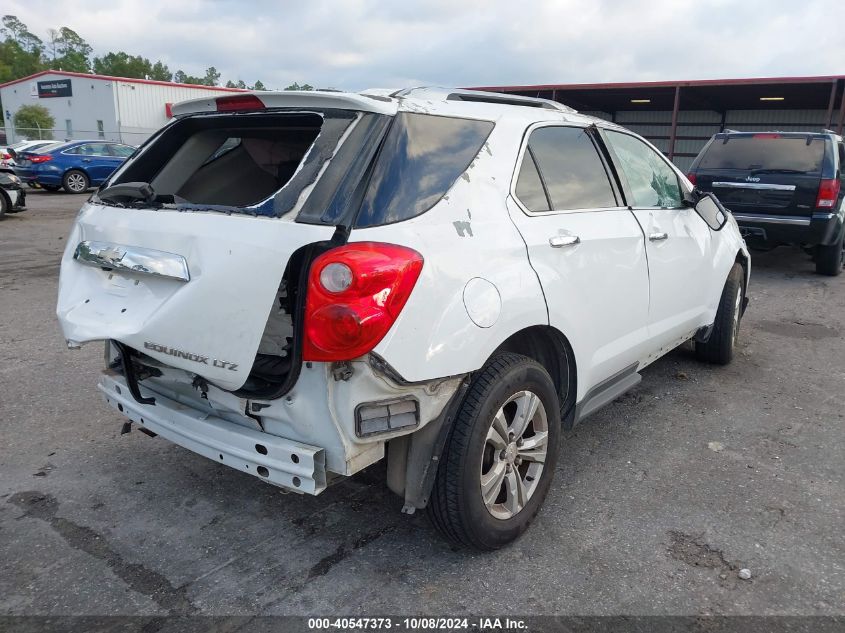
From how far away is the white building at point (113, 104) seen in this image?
1518 inches

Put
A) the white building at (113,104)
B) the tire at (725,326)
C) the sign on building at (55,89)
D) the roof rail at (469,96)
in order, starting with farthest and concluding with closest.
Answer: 1. the sign on building at (55,89)
2. the white building at (113,104)
3. the tire at (725,326)
4. the roof rail at (469,96)

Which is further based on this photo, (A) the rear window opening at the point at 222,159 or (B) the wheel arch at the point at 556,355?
(A) the rear window opening at the point at 222,159

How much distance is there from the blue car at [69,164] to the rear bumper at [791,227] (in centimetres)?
1681

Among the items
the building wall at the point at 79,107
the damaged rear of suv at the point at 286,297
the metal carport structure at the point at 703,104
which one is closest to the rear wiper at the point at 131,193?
the damaged rear of suv at the point at 286,297

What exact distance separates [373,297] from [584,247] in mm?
1305

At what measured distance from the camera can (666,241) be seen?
3.83 meters

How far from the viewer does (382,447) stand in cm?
240

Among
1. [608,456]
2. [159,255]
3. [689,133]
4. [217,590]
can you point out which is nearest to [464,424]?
[217,590]

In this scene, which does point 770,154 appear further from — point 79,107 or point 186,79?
point 186,79

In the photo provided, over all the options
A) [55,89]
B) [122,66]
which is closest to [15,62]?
[122,66]

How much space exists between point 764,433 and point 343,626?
291cm

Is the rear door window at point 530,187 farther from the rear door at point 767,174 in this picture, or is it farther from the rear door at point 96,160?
the rear door at point 96,160

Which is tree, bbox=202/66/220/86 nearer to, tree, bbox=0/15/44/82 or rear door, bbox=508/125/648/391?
tree, bbox=0/15/44/82

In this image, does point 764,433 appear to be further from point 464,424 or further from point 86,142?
point 86,142
